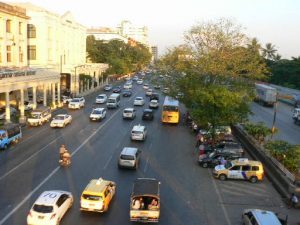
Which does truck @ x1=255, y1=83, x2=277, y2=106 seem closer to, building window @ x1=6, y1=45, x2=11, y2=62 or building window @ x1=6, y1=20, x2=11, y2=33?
building window @ x1=6, y1=45, x2=11, y2=62

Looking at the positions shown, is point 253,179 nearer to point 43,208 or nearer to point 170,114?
point 43,208

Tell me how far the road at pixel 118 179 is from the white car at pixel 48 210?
33.3 inches

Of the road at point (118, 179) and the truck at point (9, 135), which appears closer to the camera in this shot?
the road at point (118, 179)

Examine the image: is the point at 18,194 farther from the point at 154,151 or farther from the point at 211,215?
the point at 154,151

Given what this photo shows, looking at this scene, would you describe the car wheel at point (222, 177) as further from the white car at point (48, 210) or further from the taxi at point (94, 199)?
the white car at point (48, 210)

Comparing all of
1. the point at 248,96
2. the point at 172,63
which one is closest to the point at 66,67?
the point at 172,63

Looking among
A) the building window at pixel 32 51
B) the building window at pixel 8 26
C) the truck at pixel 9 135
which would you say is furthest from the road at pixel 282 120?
the building window at pixel 32 51

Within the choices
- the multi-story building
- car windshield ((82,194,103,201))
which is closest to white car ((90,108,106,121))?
the multi-story building

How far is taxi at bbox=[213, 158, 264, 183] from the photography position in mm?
27156

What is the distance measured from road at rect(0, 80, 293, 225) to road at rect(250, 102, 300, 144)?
12.5 meters

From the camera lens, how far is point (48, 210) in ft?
58.5

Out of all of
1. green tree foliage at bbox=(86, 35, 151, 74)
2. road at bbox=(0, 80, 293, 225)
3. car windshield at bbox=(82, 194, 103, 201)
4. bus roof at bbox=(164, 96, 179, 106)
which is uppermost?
green tree foliage at bbox=(86, 35, 151, 74)

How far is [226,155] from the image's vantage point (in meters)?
31.6

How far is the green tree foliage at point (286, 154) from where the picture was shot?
26.8m
